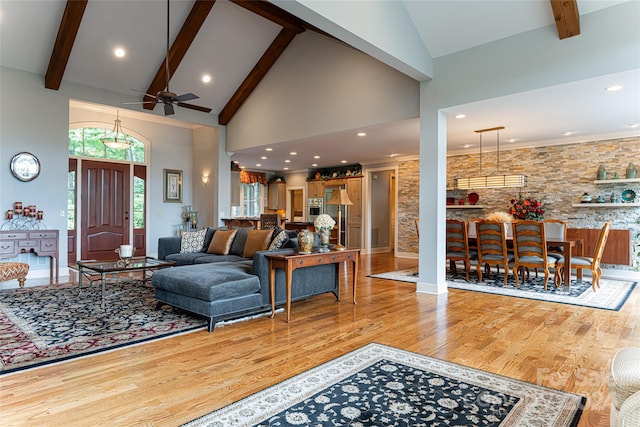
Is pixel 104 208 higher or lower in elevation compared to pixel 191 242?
higher

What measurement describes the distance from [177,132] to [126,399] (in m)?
8.23

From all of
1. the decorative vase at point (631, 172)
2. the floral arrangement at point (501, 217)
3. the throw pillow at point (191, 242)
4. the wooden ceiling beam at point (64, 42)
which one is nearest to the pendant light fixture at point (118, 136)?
the wooden ceiling beam at point (64, 42)

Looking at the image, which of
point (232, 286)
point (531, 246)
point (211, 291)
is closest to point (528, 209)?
point (531, 246)

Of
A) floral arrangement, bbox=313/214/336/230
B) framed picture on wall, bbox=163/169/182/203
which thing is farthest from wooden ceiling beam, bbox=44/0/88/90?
floral arrangement, bbox=313/214/336/230

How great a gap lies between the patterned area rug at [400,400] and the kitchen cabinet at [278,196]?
1000 cm

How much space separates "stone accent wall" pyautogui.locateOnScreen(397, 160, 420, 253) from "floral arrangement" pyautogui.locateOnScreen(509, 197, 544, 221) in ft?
7.66

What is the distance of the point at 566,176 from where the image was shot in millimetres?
7254

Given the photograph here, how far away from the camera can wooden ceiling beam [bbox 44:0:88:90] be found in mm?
5238

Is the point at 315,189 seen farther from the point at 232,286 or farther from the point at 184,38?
the point at 232,286

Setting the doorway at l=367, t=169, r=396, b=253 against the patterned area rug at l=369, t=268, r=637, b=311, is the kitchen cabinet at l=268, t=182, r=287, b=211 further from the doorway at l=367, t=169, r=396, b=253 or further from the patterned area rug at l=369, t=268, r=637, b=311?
the patterned area rug at l=369, t=268, r=637, b=311

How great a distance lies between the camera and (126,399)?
6.98ft

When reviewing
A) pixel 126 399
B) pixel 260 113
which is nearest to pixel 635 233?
pixel 260 113

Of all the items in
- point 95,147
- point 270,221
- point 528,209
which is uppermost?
point 95,147

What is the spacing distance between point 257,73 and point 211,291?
5.58 metres
